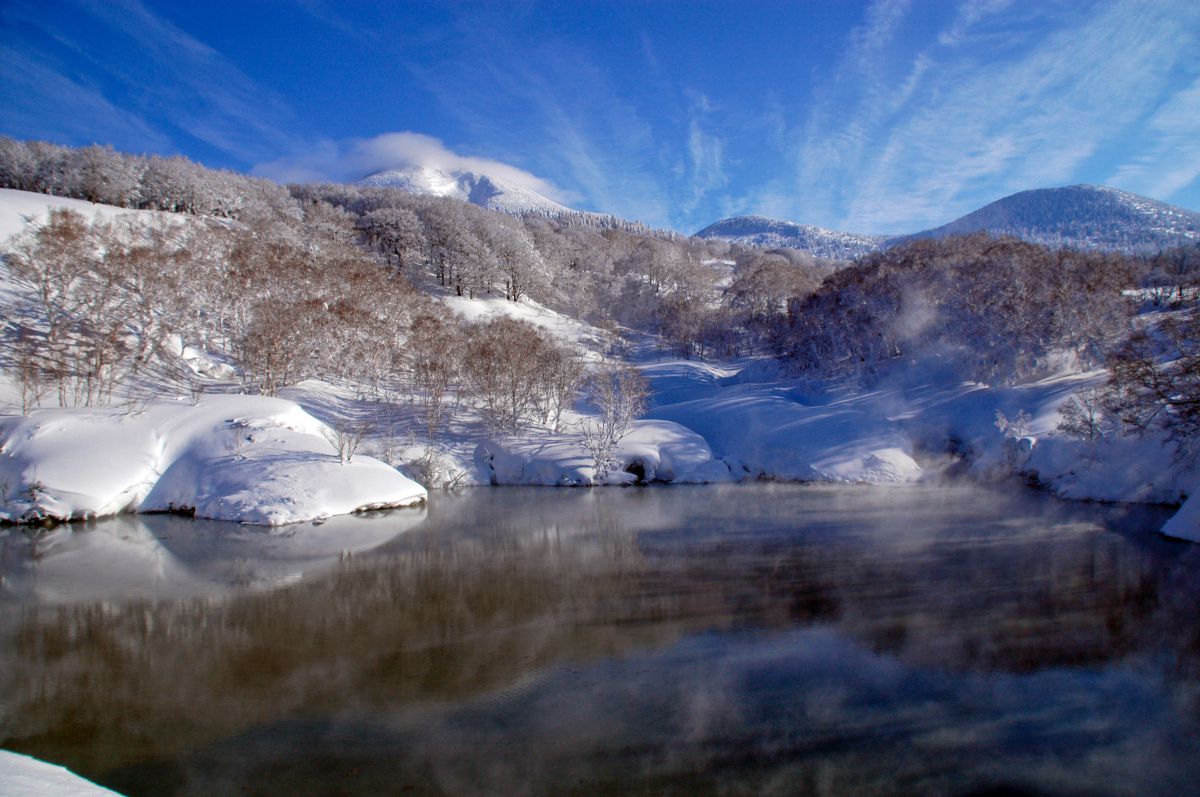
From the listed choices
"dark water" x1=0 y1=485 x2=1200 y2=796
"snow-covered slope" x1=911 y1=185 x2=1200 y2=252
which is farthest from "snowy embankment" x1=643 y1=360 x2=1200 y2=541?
"snow-covered slope" x1=911 y1=185 x2=1200 y2=252

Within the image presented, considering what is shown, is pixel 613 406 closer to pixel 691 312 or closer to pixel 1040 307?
pixel 1040 307

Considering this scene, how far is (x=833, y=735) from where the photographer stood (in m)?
8.29

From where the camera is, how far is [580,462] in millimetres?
34438

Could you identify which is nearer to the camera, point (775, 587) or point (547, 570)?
point (775, 587)

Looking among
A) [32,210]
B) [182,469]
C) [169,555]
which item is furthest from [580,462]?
[32,210]

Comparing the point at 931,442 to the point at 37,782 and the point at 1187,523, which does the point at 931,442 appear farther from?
the point at 37,782

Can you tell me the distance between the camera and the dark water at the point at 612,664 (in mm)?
7586

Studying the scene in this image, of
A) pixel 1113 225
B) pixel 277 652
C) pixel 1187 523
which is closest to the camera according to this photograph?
pixel 277 652

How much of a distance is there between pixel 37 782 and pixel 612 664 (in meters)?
7.34

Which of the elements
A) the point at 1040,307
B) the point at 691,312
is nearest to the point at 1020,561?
the point at 1040,307

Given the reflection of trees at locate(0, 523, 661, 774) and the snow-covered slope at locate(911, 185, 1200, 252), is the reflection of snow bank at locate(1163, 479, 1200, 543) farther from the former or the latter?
the snow-covered slope at locate(911, 185, 1200, 252)

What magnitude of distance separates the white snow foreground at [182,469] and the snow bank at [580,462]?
25.6 ft

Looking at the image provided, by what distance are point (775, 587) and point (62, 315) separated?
3880 centimetres

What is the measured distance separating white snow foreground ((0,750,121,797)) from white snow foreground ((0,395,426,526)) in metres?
17.6
